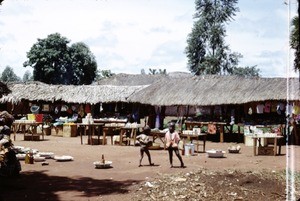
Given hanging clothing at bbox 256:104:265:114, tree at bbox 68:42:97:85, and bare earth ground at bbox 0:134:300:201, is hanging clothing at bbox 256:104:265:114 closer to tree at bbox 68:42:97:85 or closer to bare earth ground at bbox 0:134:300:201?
bare earth ground at bbox 0:134:300:201

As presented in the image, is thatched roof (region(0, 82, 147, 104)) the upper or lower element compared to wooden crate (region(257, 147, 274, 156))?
upper

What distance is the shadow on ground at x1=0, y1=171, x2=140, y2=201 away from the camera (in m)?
7.71

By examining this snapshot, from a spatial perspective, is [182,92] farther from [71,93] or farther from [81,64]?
[81,64]

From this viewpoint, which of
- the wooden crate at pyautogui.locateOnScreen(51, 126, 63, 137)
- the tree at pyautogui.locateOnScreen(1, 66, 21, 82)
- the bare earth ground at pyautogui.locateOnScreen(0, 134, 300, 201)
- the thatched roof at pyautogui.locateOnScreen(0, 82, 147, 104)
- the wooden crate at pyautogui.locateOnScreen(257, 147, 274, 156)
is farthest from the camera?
the tree at pyautogui.locateOnScreen(1, 66, 21, 82)

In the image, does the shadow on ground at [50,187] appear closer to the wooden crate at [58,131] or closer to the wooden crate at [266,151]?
the wooden crate at [266,151]

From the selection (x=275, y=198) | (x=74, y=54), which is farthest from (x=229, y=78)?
(x=74, y=54)

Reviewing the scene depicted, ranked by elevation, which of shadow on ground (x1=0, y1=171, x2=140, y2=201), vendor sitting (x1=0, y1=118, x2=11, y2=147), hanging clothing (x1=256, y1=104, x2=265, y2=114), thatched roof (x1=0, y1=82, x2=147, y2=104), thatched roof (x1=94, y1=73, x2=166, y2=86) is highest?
thatched roof (x1=94, y1=73, x2=166, y2=86)

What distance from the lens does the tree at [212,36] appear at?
118 ft

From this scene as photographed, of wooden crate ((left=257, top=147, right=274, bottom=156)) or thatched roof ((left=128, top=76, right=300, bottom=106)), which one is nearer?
wooden crate ((left=257, top=147, right=274, bottom=156))

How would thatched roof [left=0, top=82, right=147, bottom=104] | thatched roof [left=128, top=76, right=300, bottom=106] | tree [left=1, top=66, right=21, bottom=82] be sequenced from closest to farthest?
thatched roof [left=128, top=76, right=300, bottom=106], thatched roof [left=0, top=82, right=147, bottom=104], tree [left=1, top=66, right=21, bottom=82]

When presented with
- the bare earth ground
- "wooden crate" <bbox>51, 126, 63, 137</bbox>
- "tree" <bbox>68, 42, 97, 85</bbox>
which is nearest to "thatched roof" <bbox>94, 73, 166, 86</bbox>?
"tree" <bbox>68, 42, 97, 85</bbox>

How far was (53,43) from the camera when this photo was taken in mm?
40812

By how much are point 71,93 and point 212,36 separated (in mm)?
16112

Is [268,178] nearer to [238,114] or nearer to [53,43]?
[238,114]
